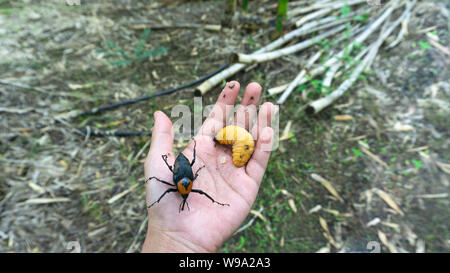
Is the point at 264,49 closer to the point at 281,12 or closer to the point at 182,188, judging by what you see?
the point at 281,12

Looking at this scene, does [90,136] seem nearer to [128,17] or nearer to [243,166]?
[243,166]

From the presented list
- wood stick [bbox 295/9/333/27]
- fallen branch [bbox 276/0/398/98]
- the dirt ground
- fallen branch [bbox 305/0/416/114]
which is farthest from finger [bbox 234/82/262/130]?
wood stick [bbox 295/9/333/27]

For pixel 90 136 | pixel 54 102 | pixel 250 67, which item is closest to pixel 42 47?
pixel 54 102

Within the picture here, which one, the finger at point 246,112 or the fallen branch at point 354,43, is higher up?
the fallen branch at point 354,43

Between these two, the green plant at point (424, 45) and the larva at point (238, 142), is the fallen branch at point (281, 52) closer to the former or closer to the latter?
the green plant at point (424, 45)

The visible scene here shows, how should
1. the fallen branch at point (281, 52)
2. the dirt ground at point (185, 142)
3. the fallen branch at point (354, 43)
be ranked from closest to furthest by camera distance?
1. the dirt ground at point (185, 142)
2. the fallen branch at point (281, 52)
3. the fallen branch at point (354, 43)

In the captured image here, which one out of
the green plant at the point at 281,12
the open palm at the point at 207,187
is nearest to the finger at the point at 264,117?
the open palm at the point at 207,187

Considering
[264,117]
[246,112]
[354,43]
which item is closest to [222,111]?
[246,112]
